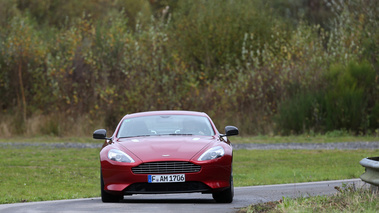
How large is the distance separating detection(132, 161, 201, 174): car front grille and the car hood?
2.8 inches

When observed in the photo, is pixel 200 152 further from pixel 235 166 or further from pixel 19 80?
pixel 19 80

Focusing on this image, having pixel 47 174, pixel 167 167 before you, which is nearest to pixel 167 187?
pixel 167 167

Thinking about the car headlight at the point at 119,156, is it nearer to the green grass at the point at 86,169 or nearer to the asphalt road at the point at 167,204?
the asphalt road at the point at 167,204

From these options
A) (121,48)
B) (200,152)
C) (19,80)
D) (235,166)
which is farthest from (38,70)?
(200,152)

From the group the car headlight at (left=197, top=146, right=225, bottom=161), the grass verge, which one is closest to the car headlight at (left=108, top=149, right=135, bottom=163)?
the car headlight at (left=197, top=146, right=225, bottom=161)

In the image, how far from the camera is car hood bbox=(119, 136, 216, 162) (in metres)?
11.8

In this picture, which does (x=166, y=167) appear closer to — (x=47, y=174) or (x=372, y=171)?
(x=372, y=171)

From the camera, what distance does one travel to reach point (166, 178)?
38.3 ft

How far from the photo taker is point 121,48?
38.9 meters

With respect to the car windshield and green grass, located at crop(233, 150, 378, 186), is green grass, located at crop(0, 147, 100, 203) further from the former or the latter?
green grass, located at crop(233, 150, 378, 186)

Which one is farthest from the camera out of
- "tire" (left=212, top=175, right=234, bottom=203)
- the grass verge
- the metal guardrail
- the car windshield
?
the car windshield

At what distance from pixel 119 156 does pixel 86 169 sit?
924 centimetres

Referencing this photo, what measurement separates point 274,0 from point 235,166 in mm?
38746

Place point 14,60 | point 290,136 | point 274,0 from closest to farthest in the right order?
1. point 290,136
2. point 14,60
3. point 274,0
